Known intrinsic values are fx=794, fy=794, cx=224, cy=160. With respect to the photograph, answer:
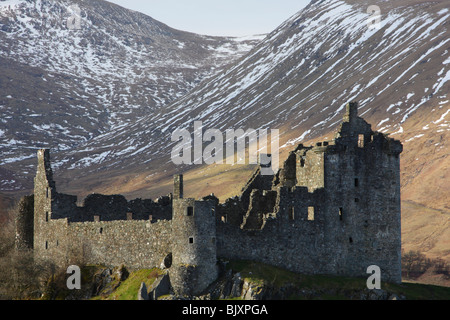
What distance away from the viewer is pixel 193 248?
60.6 metres

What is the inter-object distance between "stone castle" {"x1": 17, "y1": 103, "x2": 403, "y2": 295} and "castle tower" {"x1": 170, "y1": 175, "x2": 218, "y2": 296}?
0.25 ft

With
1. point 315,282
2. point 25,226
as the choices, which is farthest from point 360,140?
point 25,226

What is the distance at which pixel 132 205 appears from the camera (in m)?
75.4

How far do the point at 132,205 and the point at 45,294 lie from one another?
1295 cm

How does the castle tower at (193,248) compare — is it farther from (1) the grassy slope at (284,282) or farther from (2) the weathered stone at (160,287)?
(1) the grassy slope at (284,282)

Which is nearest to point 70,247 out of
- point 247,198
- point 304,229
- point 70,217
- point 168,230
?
point 70,217

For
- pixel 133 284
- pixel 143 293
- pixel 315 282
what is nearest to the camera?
pixel 143 293

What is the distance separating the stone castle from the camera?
201ft

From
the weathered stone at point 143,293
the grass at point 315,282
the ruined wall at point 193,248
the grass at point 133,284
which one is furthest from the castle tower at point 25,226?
the grass at point 315,282

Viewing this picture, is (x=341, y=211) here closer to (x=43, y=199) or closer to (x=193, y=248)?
(x=193, y=248)

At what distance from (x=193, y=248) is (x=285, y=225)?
28.5 ft

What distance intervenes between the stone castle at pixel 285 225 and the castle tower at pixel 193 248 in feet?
0.25
